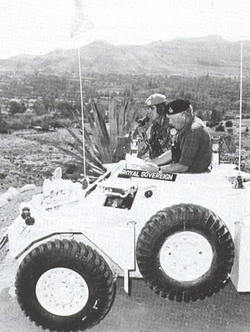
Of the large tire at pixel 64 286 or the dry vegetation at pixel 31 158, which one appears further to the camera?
the dry vegetation at pixel 31 158

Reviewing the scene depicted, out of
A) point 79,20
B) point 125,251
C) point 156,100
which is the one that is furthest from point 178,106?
point 79,20

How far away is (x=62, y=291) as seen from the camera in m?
3.61

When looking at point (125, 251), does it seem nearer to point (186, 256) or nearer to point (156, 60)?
point (186, 256)

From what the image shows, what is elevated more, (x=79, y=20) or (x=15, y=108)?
(x=79, y=20)

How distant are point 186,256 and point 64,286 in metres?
0.93

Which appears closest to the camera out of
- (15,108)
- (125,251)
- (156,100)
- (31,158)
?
(125,251)

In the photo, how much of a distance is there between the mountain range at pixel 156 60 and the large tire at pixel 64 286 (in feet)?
37.8

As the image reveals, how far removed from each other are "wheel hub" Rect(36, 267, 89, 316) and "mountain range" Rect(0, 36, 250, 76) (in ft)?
37.9

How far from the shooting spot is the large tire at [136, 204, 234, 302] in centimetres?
356

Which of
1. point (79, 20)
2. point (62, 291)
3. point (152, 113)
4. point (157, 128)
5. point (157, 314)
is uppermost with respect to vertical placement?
point (79, 20)

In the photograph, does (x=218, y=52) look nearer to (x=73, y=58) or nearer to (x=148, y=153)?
(x=73, y=58)

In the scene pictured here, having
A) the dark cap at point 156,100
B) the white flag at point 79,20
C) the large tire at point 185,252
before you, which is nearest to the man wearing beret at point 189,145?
the large tire at point 185,252

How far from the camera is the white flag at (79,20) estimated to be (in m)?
5.04

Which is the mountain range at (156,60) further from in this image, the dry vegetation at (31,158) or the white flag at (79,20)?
the white flag at (79,20)
